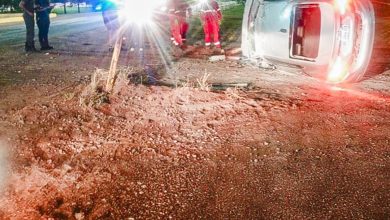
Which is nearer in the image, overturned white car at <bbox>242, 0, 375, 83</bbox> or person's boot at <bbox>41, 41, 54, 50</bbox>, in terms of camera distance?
overturned white car at <bbox>242, 0, 375, 83</bbox>

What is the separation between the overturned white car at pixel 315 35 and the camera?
462 centimetres

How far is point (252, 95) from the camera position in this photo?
511cm

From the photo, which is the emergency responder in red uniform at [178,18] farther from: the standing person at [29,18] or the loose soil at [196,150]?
the loose soil at [196,150]

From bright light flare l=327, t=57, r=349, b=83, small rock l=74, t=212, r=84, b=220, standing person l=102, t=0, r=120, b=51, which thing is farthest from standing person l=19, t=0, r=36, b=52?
small rock l=74, t=212, r=84, b=220

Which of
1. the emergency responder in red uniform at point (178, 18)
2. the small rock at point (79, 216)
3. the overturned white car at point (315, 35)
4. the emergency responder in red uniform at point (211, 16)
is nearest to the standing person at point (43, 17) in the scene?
the emergency responder in red uniform at point (178, 18)

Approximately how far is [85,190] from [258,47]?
12.8ft

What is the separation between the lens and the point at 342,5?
4.74m

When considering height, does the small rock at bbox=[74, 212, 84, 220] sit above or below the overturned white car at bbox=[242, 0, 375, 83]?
below

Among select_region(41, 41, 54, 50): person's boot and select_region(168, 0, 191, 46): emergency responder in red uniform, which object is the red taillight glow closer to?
select_region(168, 0, 191, 46): emergency responder in red uniform

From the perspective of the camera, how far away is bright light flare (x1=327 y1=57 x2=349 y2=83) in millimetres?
4827

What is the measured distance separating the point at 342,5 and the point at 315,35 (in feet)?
4.60

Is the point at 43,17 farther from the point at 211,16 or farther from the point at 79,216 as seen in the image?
the point at 79,216

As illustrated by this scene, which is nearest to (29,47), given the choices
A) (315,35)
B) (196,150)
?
(315,35)

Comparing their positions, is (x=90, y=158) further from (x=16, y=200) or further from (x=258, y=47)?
(x=258, y=47)
